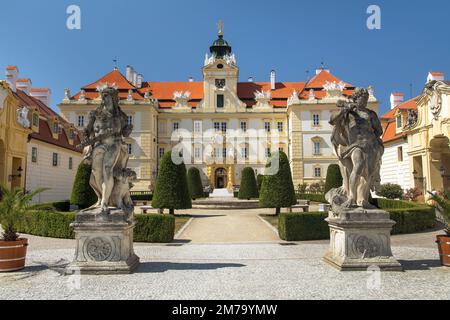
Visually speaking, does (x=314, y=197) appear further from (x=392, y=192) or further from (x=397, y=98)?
(x=397, y=98)

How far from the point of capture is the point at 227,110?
144 ft

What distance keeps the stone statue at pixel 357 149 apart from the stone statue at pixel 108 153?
4246 mm

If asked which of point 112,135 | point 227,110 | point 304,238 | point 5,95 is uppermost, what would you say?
point 227,110

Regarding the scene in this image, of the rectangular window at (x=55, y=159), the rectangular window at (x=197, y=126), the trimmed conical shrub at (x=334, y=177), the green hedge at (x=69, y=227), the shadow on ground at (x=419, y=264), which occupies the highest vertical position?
the rectangular window at (x=197, y=126)

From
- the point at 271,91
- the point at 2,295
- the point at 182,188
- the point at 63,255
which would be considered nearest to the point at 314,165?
the point at 271,91

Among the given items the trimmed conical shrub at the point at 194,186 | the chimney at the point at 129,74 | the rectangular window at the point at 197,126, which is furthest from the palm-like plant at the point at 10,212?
the chimney at the point at 129,74

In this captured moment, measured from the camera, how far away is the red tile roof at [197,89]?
4241 cm

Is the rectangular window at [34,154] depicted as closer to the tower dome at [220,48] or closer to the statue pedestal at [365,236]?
the statue pedestal at [365,236]

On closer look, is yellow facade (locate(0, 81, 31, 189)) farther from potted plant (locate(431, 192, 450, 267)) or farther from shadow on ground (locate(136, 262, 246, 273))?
potted plant (locate(431, 192, 450, 267))

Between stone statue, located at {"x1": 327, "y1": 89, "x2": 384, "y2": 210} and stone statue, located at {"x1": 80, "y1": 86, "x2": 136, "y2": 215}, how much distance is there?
4.25 m

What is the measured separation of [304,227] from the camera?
35.4 feet

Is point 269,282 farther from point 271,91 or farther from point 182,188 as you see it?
point 271,91

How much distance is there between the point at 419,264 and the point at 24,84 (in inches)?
1265
